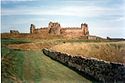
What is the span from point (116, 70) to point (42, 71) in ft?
9.92

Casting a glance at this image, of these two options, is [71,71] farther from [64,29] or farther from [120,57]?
[64,29]

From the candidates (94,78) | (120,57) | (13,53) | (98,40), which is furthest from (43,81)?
(98,40)

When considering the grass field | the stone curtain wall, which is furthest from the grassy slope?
the grass field

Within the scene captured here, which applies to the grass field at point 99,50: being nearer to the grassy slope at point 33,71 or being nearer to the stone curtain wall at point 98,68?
the stone curtain wall at point 98,68

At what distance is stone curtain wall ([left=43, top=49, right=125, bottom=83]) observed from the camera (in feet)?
44.7

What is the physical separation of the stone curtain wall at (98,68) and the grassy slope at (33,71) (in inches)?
19.9

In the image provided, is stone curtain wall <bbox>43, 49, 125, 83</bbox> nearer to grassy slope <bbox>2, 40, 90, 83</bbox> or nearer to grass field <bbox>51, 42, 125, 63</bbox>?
grassy slope <bbox>2, 40, 90, 83</bbox>

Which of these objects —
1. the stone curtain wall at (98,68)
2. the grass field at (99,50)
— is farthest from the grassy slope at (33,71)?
the grass field at (99,50)

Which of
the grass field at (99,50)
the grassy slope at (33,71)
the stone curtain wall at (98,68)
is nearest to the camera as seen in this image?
the stone curtain wall at (98,68)

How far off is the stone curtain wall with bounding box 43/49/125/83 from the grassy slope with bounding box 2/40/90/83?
1.66ft

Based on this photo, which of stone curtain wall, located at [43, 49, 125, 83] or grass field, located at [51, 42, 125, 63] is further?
grass field, located at [51, 42, 125, 63]

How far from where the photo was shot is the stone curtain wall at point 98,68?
13625 mm

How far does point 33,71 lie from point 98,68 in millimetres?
2538

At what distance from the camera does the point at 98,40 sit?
1230 inches
